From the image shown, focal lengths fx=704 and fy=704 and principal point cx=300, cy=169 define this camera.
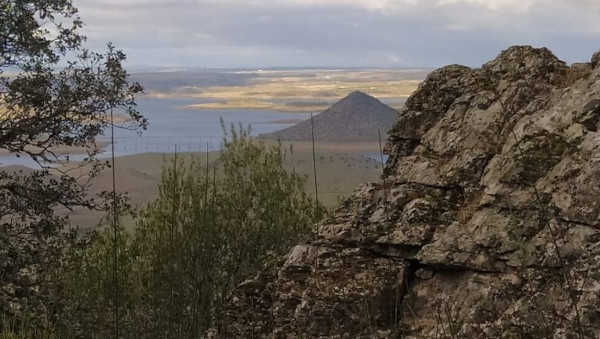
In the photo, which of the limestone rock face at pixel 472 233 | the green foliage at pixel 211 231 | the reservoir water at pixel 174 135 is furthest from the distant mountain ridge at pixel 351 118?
the limestone rock face at pixel 472 233

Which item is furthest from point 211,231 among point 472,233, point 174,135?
point 174,135

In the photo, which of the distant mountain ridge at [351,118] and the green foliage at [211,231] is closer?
the green foliage at [211,231]

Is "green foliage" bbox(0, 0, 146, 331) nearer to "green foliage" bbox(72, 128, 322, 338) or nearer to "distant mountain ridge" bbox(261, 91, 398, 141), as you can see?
"green foliage" bbox(72, 128, 322, 338)

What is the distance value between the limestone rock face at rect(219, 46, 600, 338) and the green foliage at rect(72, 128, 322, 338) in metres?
1.59

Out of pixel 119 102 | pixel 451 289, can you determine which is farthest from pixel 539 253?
pixel 119 102

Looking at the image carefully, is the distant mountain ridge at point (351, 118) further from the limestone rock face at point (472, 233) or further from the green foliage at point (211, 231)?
the limestone rock face at point (472, 233)

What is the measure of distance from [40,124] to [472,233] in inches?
253

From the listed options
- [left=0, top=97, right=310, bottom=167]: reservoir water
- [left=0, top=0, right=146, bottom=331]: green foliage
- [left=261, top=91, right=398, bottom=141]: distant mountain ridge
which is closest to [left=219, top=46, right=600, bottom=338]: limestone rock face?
[left=0, top=97, right=310, bottom=167]: reservoir water

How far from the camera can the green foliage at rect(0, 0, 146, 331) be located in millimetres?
8502

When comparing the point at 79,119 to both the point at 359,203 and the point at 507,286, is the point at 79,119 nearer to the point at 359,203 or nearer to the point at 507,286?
the point at 359,203

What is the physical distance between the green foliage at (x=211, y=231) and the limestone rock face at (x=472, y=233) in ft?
5.21

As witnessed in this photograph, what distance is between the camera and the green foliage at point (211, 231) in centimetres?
665

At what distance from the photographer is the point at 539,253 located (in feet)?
13.1

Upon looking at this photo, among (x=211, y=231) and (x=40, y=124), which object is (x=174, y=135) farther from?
(x=211, y=231)
